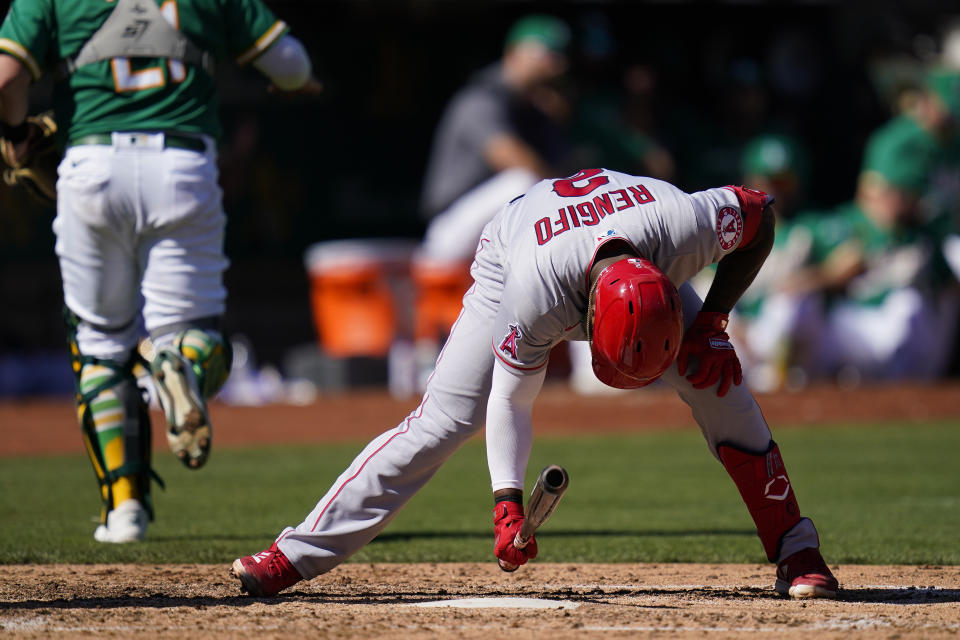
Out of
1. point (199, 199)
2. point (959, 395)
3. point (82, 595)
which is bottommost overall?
point (959, 395)

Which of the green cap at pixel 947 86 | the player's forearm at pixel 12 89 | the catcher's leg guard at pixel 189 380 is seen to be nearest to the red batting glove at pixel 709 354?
the catcher's leg guard at pixel 189 380

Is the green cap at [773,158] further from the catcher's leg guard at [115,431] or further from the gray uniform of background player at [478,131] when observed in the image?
the catcher's leg guard at [115,431]

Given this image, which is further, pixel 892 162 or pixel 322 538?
pixel 892 162

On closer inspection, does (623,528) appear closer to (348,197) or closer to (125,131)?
(125,131)

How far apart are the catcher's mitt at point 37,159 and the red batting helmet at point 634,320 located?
103 inches

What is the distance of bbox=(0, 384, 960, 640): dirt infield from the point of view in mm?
3736

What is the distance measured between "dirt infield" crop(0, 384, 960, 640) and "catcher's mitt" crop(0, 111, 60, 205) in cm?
159

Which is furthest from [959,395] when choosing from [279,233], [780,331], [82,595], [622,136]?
[82,595]

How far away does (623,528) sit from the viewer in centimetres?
605

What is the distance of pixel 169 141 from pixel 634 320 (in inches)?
89.1

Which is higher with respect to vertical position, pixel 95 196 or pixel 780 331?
pixel 95 196

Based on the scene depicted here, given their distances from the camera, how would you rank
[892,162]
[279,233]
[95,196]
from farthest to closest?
[279,233], [892,162], [95,196]

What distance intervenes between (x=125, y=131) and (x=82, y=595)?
5.82 feet

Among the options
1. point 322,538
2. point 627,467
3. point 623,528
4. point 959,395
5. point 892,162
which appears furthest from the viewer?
point 892,162
